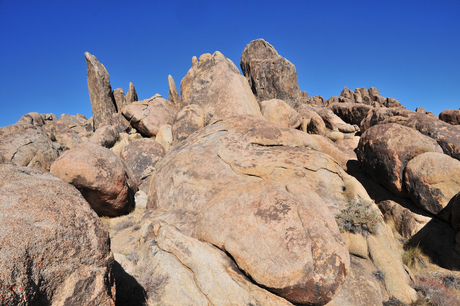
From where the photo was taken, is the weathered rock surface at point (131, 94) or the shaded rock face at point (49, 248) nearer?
the shaded rock face at point (49, 248)

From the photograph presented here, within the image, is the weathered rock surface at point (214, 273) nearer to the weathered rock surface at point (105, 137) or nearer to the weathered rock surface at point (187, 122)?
the weathered rock surface at point (187, 122)

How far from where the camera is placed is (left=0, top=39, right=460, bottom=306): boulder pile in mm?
2309

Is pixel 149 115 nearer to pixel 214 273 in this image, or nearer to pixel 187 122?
pixel 187 122

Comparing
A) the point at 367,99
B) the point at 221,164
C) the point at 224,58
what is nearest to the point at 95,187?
the point at 221,164

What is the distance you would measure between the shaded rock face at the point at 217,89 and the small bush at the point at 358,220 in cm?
704

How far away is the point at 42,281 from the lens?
201cm

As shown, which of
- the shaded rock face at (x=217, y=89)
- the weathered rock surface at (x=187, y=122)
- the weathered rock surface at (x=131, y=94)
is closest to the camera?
the weathered rock surface at (x=187, y=122)

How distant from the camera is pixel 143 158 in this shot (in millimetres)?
9664

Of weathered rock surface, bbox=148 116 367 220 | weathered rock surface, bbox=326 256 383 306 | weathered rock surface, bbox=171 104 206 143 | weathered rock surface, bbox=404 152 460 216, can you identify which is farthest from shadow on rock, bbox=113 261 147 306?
weathered rock surface, bbox=171 104 206 143

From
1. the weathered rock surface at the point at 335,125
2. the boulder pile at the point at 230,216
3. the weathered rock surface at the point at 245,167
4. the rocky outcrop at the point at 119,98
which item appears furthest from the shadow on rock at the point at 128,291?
the rocky outcrop at the point at 119,98

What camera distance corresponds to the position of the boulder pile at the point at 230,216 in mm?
2309

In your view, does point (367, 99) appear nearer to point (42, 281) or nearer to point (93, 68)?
point (93, 68)

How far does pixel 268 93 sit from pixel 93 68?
13.2 meters

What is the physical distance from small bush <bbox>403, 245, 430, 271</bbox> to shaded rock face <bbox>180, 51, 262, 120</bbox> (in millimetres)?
7877
